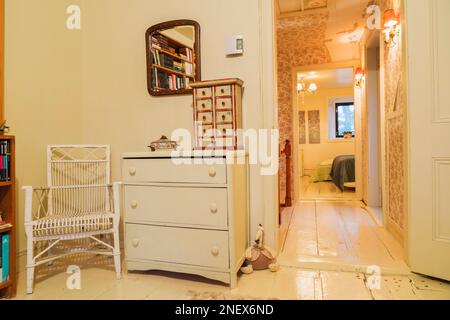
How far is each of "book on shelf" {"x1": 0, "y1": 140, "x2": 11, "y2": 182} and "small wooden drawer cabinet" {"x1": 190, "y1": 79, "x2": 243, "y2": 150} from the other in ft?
3.59

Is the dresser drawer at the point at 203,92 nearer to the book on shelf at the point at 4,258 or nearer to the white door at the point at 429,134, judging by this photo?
the white door at the point at 429,134

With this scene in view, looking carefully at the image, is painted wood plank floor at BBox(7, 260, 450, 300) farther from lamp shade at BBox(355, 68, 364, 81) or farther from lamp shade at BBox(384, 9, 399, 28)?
lamp shade at BBox(355, 68, 364, 81)

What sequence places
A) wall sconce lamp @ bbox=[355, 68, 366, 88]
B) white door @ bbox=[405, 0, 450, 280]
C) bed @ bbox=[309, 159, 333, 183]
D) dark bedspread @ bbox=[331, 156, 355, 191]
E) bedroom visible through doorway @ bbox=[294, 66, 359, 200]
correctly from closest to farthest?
white door @ bbox=[405, 0, 450, 280]
wall sconce lamp @ bbox=[355, 68, 366, 88]
dark bedspread @ bbox=[331, 156, 355, 191]
bed @ bbox=[309, 159, 333, 183]
bedroom visible through doorway @ bbox=[294, 66, 359, 200]

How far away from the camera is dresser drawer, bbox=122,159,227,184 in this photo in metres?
1.68

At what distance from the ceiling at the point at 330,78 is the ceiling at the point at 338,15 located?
1.74 m

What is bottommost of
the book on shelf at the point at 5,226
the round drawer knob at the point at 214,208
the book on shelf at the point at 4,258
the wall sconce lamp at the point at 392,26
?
the book on shelf at the point at 4,258

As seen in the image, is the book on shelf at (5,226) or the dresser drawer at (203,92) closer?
the book on shelf at (5,226)

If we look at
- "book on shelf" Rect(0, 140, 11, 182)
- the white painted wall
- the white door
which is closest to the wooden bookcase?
"book on shelf" Rect(0, 140, 11, 182)

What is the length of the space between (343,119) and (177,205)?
7700 millimetres

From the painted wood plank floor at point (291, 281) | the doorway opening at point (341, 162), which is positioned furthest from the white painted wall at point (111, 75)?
the doorway opening at point (341, 162)

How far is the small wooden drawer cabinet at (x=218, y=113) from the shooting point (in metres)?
1.99
